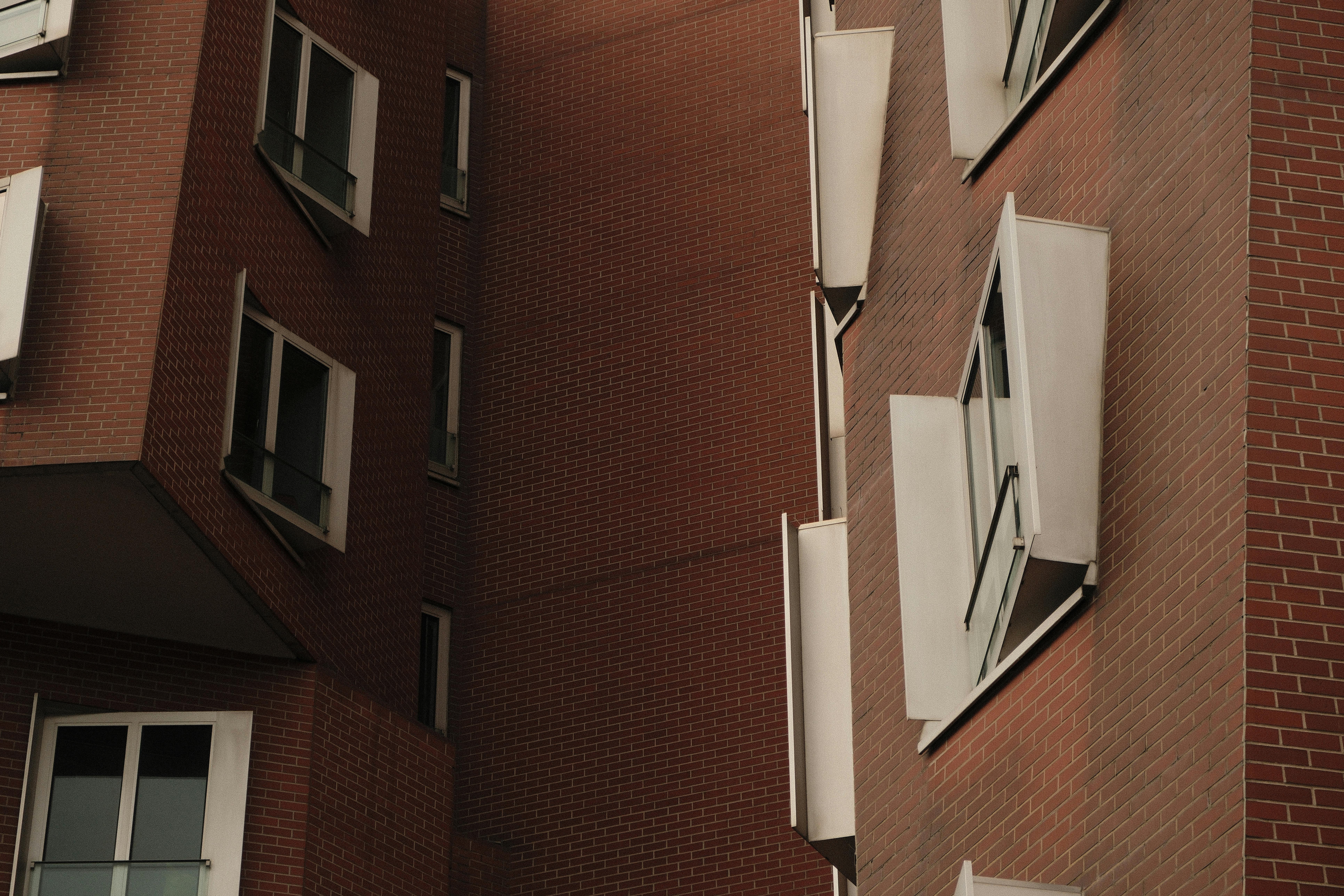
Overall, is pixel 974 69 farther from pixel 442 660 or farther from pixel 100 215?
pixel 442 660

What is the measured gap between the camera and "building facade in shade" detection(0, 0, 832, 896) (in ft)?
49.3

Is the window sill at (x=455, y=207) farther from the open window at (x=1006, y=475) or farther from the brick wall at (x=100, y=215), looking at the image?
the open window at (x=1006, y=475)

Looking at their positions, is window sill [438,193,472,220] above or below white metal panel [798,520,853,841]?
above

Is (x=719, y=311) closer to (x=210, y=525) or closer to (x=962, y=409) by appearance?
(x=210, y=525)

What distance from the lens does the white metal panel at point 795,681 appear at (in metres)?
13.0

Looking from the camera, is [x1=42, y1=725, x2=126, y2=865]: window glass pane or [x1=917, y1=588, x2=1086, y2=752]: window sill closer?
[x1=917, y1=588, x2=1086, y2=752]: window sill

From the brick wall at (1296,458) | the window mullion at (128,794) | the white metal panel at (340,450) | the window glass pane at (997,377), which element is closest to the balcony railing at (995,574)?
the window glass pane at (997,377)

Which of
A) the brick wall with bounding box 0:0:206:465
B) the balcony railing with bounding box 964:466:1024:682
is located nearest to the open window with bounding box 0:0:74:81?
the brick wall with bounding box 0:0:206:465

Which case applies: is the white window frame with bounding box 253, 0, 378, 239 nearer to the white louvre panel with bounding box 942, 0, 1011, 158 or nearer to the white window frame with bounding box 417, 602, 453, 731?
the white window frame with bounding box 417, 602, 453, 731

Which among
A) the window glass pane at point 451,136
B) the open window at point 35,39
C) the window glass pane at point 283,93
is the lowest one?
the open window at point 35,39

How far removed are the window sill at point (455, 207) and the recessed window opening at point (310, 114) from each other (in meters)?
5.12

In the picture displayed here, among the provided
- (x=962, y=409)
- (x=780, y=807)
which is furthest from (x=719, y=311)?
(x=962, y=409)

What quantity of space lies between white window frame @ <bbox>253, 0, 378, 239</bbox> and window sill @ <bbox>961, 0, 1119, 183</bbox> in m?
7.43

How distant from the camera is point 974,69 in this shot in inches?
475
